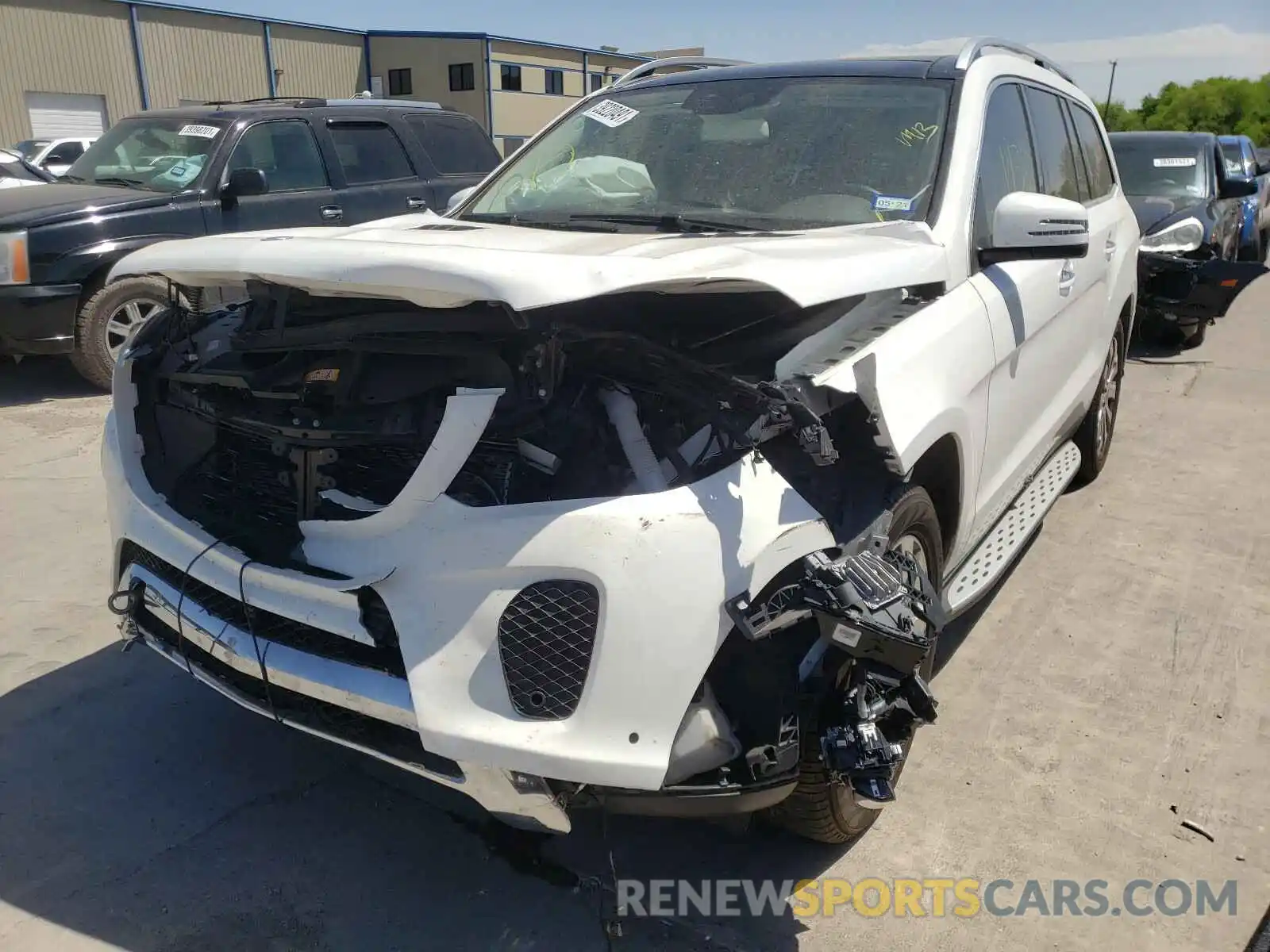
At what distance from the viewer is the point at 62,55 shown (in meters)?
27.8

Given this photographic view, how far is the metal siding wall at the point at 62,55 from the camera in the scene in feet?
88.1

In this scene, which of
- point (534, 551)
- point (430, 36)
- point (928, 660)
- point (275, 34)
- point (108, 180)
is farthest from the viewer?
point (430, 36)

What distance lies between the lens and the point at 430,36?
121 ft

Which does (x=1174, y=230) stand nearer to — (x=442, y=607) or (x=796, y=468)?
(x=796, y=468)

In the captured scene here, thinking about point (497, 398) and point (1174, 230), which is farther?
point (1174, 230)

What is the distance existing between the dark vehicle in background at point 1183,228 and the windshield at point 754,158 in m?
3.96

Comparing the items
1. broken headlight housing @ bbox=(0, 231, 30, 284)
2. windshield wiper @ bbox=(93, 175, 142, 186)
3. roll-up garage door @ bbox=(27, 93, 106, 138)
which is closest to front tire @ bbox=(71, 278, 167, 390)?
broken headlight housing @ bbox=(0, 231, 30, 284)

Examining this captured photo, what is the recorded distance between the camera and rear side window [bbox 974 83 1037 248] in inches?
126

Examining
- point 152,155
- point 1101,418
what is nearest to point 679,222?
point 1101,418

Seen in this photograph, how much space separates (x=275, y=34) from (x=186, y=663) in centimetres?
3511

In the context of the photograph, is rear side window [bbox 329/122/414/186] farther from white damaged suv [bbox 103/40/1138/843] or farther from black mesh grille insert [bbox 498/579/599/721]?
black mesh grille insert [bbox 498/579/599/721]

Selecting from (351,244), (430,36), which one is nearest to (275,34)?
(430,36)

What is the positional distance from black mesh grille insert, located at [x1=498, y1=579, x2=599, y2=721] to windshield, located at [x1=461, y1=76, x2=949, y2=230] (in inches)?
61.0
